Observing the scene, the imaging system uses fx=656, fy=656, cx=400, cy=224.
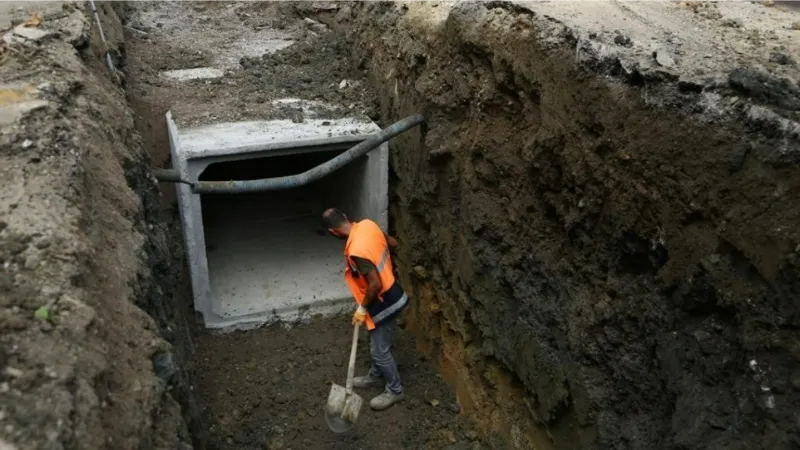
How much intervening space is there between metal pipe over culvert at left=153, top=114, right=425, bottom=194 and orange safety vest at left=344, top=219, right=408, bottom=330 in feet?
1.70

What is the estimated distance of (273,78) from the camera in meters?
6.84

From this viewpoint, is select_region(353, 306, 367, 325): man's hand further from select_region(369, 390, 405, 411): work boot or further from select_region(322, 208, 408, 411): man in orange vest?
select_region(369, 390, 405, 411): work boot

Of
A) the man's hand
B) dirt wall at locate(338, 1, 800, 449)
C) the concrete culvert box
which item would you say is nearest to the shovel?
the man's hand

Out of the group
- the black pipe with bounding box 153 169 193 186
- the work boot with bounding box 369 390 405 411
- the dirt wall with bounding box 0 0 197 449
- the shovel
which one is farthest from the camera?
the work boot with bounding box 369 390 405 411

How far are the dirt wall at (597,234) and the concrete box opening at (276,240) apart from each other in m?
1.39

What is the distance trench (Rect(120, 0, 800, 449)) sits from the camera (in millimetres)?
2715

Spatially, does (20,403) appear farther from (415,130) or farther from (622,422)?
(415,130)

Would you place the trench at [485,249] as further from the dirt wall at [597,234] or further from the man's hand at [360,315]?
the man's hand at [360,315]

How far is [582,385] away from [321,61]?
191 inches

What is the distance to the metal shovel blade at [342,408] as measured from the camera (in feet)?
15.1

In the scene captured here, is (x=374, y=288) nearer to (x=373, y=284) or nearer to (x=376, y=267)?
(x=373, y=284)

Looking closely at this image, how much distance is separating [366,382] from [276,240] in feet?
8.44

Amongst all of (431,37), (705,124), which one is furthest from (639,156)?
(431,37)

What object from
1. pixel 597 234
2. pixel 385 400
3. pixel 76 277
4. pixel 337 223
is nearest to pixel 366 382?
pixel 385 400
